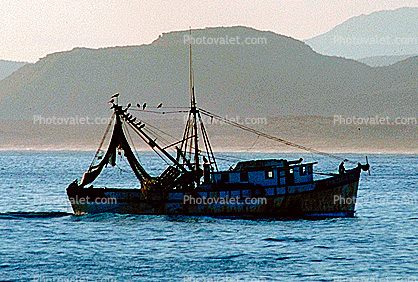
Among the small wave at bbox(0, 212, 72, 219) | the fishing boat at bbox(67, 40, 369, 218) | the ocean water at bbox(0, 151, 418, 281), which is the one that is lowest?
the ocean water at bbox(0, 151, 418, 281)

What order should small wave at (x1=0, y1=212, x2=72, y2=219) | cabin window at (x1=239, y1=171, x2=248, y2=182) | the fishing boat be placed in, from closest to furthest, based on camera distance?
the fishing boat < cabin window at (x1=239, y1=171, x2=248, y2=182) < small wave at (x1=0, y1=212, x2=72, y2=219)

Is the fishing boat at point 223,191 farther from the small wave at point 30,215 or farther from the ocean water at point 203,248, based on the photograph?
the small wave at point 30,215

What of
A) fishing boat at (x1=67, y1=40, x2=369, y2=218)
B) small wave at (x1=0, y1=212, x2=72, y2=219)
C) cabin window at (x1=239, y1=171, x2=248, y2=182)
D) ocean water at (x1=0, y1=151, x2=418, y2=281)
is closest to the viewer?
ocean water at (x1=0, y1=151, x2=418, y2=281)

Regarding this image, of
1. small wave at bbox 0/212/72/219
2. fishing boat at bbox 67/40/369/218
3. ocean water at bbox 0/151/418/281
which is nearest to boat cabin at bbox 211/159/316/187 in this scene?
fishing boat at bbox 67/40/369/218

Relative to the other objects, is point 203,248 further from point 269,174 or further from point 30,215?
point 30,215

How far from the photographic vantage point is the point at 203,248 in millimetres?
49062

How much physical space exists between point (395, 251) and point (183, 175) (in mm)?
17203

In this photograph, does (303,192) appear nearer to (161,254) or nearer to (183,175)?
(183,175)

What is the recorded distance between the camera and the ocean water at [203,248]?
42.2 m

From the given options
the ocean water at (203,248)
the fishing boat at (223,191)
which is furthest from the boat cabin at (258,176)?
the ocean water at (203,248)

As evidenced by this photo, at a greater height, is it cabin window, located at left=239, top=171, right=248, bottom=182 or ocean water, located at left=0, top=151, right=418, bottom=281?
cabin window, located at left=239, top=171, right=248, bottom=182

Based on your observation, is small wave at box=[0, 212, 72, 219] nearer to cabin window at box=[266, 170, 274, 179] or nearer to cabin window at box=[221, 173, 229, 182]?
cabin window at box=[221, 173, 229, 182]

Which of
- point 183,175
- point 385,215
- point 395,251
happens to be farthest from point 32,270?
point 385,215

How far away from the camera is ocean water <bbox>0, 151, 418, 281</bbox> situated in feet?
138
